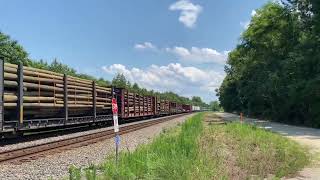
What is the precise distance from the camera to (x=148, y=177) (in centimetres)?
889

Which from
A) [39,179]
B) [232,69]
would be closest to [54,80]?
[39,179]

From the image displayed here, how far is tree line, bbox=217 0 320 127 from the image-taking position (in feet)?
136

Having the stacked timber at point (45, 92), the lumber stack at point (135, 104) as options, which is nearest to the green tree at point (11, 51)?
the lumber stack at point (135, 104)

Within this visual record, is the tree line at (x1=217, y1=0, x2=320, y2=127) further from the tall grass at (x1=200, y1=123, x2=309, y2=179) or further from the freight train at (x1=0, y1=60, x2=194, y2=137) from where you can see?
the tall grass at (x1=200, y1=123, x2=309, y2=179)

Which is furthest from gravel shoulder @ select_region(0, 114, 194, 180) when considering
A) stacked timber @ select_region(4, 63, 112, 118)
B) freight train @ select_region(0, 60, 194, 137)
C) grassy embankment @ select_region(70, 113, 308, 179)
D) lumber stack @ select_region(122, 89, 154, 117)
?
lumber stack @ select_region(122, 89, 154, 117)

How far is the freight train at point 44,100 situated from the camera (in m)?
18.6

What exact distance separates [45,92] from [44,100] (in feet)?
2.27

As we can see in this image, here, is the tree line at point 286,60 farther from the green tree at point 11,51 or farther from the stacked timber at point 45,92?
the green tree at point 11,51

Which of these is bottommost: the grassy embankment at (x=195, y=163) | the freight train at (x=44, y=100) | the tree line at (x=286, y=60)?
the grassy embankment at (x=195, y=163)

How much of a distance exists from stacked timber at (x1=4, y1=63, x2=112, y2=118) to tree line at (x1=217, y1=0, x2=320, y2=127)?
61.3 feet

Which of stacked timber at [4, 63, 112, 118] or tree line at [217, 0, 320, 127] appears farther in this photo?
tree line at [217, 0, 320, 127]

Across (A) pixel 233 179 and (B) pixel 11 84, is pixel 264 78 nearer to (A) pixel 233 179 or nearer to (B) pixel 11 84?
(B) pixel 11 84

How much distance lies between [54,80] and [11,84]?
16.7ft

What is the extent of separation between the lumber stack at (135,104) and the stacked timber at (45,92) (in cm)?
1101
